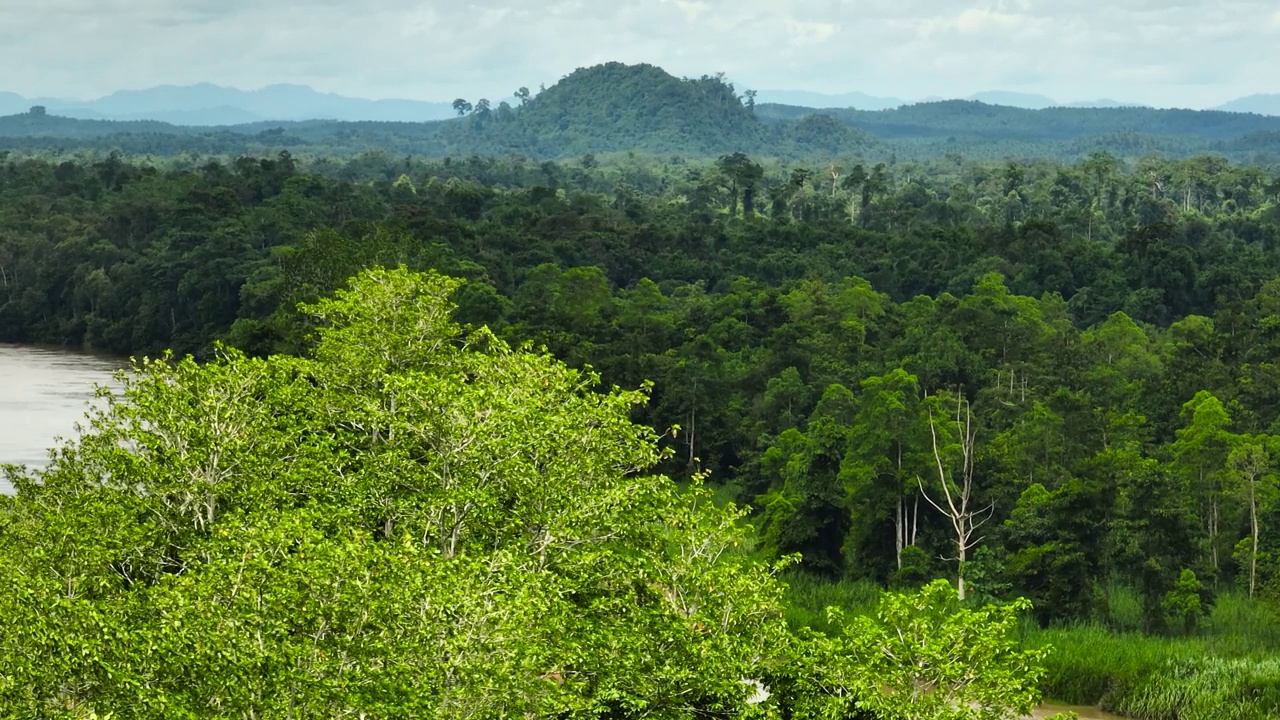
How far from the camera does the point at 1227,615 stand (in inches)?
1204

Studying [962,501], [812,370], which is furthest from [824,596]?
[812,370]

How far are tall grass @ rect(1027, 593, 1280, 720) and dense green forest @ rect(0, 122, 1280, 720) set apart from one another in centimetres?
8

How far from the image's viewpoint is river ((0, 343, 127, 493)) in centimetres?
4350

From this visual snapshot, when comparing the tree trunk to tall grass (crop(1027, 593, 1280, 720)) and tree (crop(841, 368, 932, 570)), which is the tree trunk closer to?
tall grass (crop(1027, 593, 1280, 720))

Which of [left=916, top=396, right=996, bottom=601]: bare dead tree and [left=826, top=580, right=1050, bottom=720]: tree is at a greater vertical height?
[left=826, top=580, right=1050, bottom=720]: tree

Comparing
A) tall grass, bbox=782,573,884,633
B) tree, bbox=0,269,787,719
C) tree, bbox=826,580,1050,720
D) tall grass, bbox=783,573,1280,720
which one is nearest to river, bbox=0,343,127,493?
tree, bbox=0,269,787,719

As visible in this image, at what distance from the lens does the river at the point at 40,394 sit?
43500 millimetres

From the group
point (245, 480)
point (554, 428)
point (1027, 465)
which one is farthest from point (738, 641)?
point (1027, 465)

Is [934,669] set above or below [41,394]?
above

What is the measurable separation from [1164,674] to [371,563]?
16579 millimetres

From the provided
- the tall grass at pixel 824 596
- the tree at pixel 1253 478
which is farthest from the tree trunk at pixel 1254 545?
the tall grass at pixel 824 596

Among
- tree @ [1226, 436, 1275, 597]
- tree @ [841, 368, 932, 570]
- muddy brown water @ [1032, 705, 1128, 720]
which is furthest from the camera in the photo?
tree @ [841, 368, 932, 570]

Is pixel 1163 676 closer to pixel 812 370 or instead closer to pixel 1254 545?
pixel 1254 545

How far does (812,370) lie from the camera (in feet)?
148
